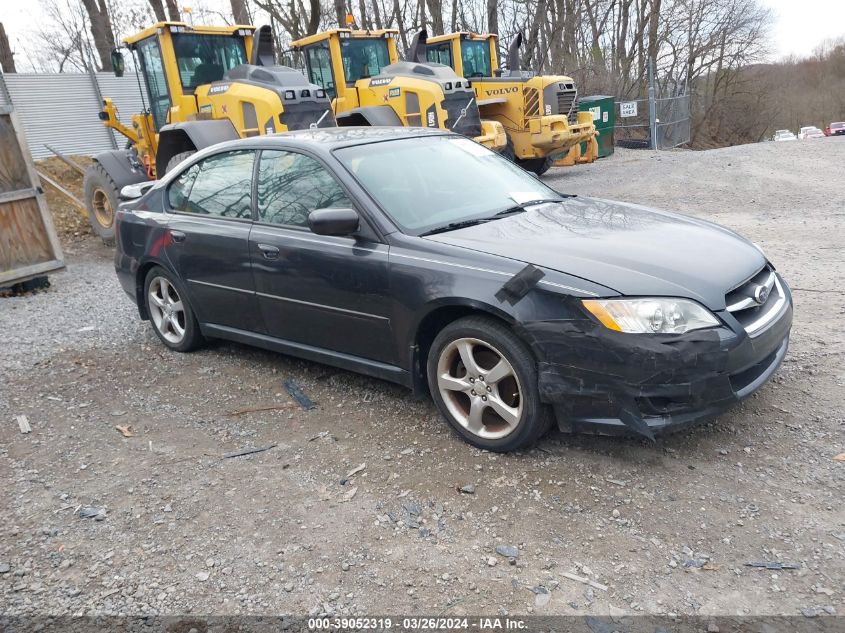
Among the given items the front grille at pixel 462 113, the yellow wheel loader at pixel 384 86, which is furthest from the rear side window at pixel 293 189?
the front grille at pixel 462 113

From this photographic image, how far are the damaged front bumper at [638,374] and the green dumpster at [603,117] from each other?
17.8m

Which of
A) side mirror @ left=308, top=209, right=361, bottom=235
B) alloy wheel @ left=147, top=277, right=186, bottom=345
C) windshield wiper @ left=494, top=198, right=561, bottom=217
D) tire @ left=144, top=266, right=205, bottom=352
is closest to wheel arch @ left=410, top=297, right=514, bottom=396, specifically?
side mirror @ left=308, top=209, right=361, bottom=235

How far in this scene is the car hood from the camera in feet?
10.3

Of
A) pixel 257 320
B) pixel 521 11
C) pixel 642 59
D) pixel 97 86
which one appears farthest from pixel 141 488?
pixel 642 59

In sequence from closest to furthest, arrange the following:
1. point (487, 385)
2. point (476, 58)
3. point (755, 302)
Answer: point (755, 302) < point (487, 385) < point (476, 58)

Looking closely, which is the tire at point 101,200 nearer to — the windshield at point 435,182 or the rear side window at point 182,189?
the rear side window at point 182,189

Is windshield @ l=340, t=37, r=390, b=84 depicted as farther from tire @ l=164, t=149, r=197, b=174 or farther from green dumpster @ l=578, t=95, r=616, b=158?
green dumpster @ l=578, t=95, r=616, b=158

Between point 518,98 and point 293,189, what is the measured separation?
11613 millimetres

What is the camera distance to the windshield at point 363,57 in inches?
502

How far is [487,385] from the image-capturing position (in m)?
3.42

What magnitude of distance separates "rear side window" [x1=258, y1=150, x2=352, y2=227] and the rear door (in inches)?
5.9

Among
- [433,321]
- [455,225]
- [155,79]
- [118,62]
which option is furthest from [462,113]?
[433,321]

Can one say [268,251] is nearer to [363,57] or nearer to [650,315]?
[650,315]

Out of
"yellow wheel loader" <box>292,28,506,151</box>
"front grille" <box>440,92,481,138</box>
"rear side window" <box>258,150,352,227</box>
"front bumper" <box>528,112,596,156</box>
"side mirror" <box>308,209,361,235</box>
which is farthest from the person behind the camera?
"front bumper" <box>528,112,596,156</box>
